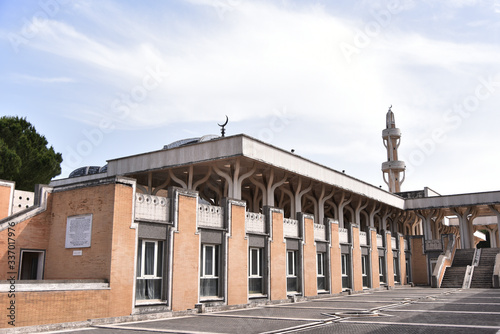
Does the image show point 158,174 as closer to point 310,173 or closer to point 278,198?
point 310,173

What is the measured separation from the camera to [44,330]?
12.8m

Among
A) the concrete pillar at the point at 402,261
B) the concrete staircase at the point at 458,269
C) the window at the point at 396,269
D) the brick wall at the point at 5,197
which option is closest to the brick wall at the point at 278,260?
the brick wall at the point at 5,197

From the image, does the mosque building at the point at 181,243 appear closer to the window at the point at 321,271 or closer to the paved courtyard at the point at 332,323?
the window at the point at 321,271

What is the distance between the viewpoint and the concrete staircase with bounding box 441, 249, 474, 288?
120ft

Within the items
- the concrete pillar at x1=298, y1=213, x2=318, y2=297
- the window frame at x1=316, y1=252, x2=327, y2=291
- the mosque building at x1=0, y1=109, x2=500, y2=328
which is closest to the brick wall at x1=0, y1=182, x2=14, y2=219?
the mosque building at x1=0, y1=109, x2=500, y2=328

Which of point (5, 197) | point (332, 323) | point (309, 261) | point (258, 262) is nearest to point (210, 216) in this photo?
point (258, 262)

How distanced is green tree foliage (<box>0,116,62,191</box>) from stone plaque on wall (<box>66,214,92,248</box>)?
1814 centimetres

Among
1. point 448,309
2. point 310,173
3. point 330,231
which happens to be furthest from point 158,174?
point 448,309

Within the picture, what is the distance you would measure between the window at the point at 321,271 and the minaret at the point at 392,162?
33822 mm

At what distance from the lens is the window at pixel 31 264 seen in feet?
55.7

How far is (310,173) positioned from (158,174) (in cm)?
903

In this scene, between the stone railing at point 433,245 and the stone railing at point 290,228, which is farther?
the stone railing at point 433,245

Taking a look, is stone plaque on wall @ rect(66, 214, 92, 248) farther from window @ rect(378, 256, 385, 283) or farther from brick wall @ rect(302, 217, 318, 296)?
window @ rect(378, 256, 385, 283)

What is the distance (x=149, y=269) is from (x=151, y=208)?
2188 millimetres
